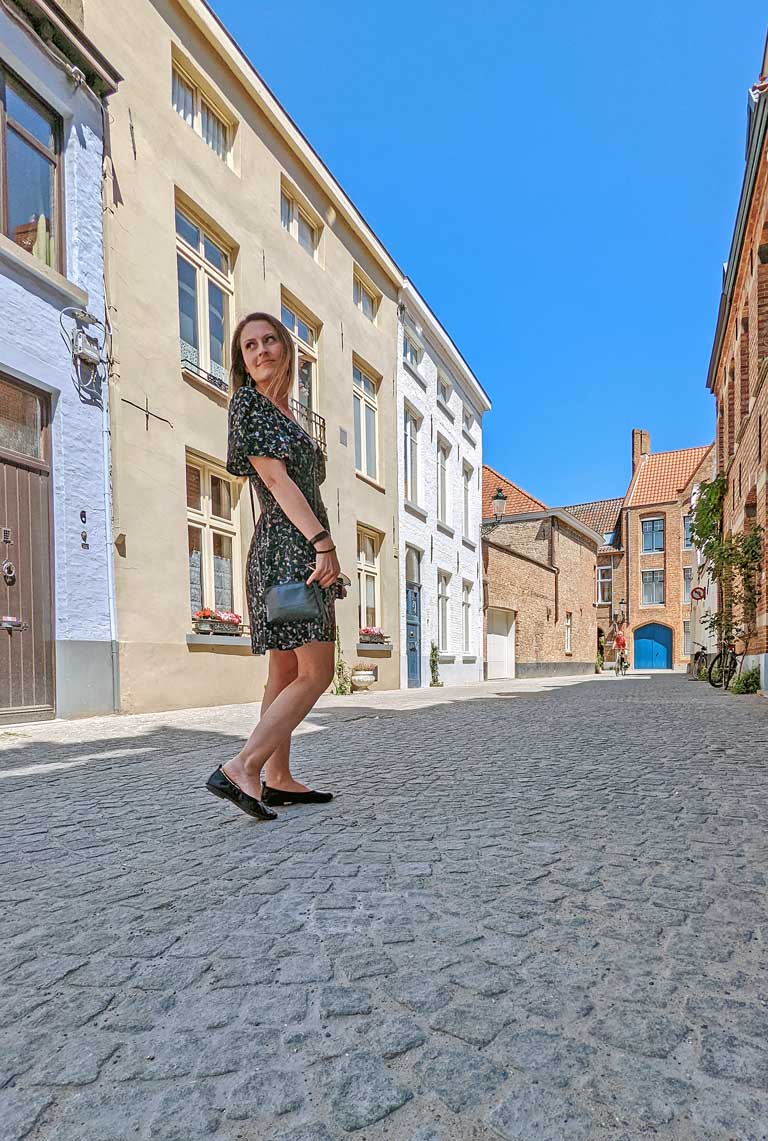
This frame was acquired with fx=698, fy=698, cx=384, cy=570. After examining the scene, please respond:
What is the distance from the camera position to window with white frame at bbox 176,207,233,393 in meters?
9.02

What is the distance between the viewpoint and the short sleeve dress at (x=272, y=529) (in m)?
2.56

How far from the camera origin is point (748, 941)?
5.29 ft

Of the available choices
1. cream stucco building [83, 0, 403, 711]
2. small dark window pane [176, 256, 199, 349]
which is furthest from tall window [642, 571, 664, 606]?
small dark window pane [176, 256, 199, 349]

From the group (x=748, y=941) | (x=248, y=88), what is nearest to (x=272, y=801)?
(x=748, y=941)

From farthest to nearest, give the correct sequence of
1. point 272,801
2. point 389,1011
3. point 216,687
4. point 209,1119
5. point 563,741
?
1. point 216,687
2. point 563,741
3. point 272,801
4. point 389,1011
5. point 209,1119

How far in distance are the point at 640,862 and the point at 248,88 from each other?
11368 mm

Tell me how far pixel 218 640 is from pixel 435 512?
9118mm

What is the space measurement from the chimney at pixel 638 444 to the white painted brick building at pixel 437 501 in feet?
79.8

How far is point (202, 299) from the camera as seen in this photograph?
931 centimetres

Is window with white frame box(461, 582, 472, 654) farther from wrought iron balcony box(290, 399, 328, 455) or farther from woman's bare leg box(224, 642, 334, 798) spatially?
woman's bare leg box(224, 642, 334, 798)

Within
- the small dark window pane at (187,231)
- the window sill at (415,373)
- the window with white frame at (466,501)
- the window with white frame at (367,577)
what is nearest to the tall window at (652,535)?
the window with white frame at (466,501)

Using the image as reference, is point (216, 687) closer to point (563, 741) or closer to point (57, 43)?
point (563, 741)

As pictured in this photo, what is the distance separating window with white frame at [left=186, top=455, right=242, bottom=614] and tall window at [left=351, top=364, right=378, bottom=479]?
4.51 m

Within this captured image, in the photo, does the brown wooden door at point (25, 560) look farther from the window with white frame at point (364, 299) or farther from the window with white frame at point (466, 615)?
the window with white frame at point (466, 615)
